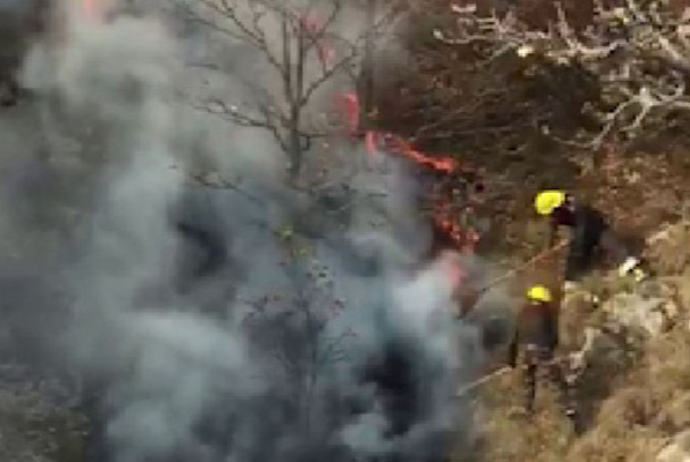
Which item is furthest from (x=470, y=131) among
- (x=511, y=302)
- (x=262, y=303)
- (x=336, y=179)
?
(x=262, y=303)

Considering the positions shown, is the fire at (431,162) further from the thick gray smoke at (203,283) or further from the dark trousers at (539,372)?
the dark trousers at (539,372)

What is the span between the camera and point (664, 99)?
9.26 meters

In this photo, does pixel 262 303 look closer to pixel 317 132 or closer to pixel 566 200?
pixel 317 132

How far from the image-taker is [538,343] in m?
11.2

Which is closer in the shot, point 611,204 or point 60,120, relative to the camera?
point 611,204

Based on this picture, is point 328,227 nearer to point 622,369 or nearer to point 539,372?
point 539,372

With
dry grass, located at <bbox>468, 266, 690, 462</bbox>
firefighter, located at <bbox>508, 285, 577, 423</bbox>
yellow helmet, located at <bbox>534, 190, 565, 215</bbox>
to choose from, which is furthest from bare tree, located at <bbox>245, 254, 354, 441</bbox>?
yellow helmet, located at <bbox>534, 190, 565, 215</bbox>

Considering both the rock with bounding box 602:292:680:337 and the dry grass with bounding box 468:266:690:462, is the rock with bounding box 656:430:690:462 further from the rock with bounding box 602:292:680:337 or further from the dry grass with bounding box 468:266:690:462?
the rock with bounding box 602:292:680:337

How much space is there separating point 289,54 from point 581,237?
379cm

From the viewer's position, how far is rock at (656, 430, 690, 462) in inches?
369

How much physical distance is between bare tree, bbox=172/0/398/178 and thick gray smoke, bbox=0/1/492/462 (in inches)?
20.1

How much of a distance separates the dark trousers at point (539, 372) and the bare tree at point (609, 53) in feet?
7.01

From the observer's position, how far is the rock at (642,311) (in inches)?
430

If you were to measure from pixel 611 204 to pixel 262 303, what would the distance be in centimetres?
408
